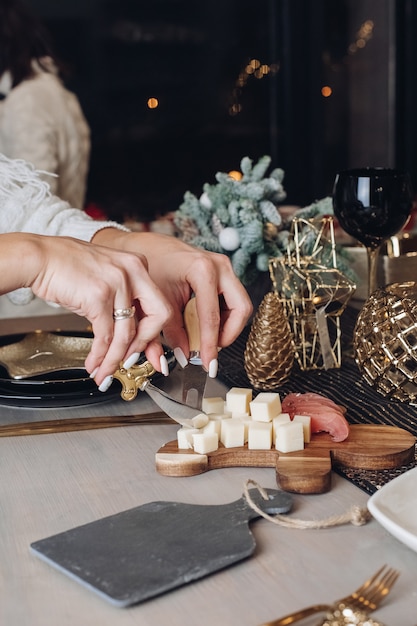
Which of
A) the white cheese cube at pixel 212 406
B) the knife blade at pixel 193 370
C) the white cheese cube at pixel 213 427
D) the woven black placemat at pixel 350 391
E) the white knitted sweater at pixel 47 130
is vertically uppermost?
the white knitted sweater at pixel 47 130

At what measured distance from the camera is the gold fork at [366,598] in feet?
1.94

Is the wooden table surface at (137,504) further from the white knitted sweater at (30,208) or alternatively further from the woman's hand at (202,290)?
the white knitted sweater at (30,208)

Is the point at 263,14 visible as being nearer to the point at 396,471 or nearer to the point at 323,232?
the point at 323,232

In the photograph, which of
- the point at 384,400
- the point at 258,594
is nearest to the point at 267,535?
the point at 258,594

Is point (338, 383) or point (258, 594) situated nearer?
point (258, 594)

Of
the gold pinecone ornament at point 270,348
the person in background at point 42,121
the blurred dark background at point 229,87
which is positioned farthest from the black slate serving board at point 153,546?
the blurred dark background at point 229,87

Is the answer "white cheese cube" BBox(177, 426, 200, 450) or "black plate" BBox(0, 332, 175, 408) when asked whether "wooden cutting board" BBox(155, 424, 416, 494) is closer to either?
"white cheese cube" BBox(177, 426, 200, 450)

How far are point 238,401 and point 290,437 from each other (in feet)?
0.32

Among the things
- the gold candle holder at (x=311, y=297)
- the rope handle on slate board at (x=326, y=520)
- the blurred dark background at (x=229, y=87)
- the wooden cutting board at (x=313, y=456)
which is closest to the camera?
the rope handle on slate board at (x=326, y=520)

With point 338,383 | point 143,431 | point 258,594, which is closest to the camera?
point 258,594

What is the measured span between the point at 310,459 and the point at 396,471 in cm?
9

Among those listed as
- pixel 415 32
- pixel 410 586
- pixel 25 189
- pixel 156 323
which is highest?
pixel 415 32

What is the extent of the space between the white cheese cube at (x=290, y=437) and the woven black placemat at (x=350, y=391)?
52 millimetres

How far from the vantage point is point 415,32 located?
13.8ft
